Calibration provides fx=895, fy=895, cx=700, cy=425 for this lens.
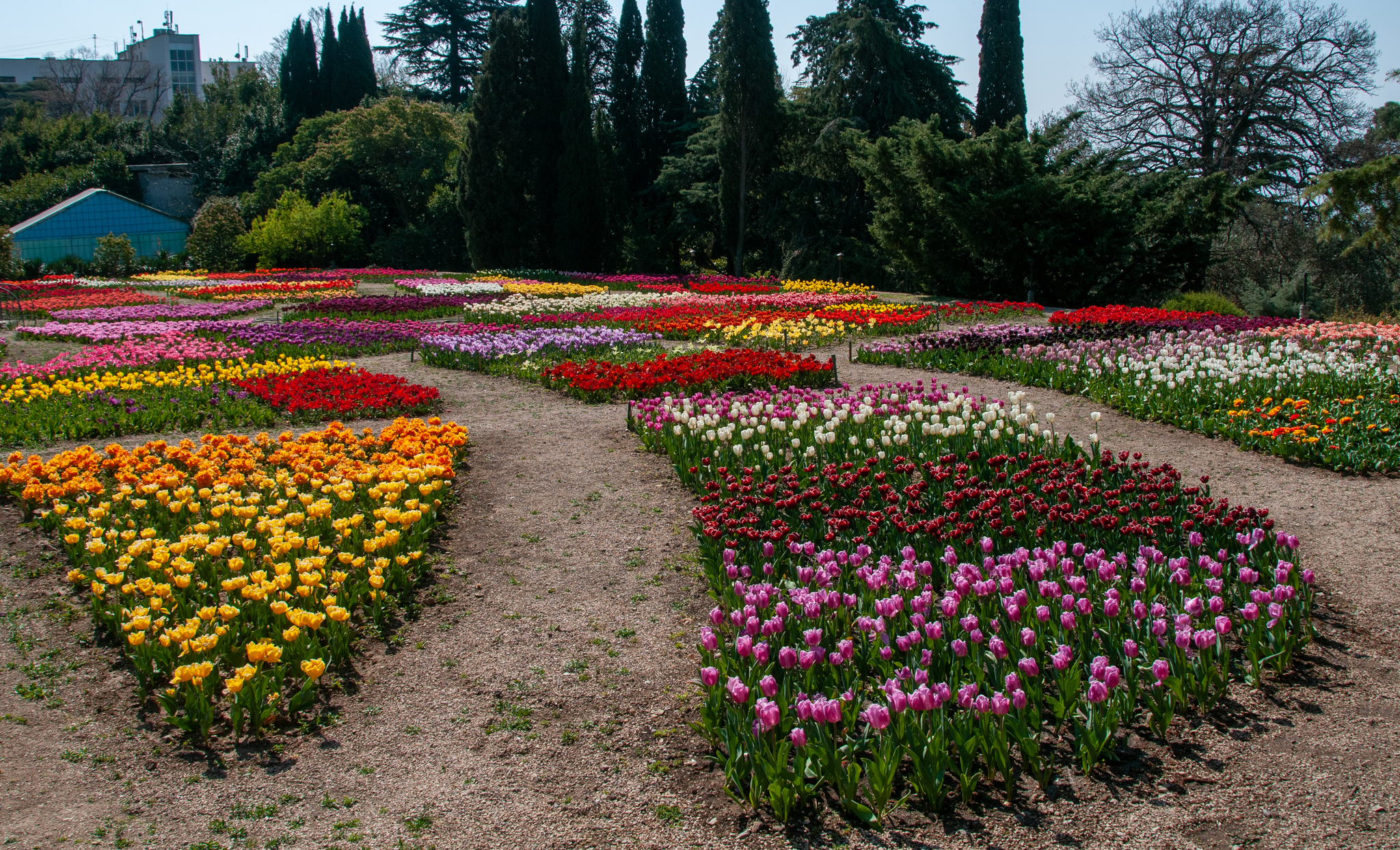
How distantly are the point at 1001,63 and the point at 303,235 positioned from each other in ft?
87.1

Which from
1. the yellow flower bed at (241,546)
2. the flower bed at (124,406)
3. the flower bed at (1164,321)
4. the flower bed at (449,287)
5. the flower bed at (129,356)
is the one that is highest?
the flower bed at (449,287)

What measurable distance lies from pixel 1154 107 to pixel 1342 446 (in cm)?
2605

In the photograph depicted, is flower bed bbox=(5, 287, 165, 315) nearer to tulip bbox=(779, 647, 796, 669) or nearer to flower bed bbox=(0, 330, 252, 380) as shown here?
flower bed bbox=(0, 330, 252, 380)

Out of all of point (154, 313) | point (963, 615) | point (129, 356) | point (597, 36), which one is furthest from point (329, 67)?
point (963, 615)

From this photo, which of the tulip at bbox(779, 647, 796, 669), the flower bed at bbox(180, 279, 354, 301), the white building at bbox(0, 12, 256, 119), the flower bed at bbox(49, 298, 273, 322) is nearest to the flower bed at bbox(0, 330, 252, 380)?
the flower bed at bbox(49, 298, 273, 322)

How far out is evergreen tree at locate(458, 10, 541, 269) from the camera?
3161 centimetres

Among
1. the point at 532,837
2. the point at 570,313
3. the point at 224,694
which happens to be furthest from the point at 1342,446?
the point at 570,313

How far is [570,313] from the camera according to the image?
17.9 m

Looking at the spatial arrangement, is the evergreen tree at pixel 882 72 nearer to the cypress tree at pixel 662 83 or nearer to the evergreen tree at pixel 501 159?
the cypress tree at pixel 662 83

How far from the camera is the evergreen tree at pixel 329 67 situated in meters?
50.4

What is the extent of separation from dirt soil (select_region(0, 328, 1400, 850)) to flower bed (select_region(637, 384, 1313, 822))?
159 millimetres

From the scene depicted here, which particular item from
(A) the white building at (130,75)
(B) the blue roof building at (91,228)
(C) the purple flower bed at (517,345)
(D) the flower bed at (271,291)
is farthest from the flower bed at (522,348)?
(A) the white building at (130,75)

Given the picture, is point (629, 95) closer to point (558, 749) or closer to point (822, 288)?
point (822, 288)

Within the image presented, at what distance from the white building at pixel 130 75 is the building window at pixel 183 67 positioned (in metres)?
0.08
